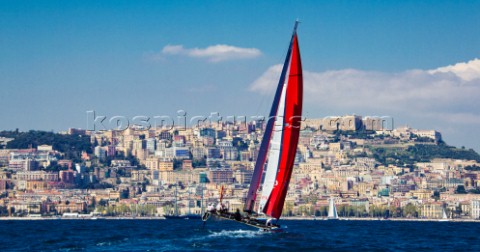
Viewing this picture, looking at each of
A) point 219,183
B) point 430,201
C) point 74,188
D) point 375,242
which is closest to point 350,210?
point 430,201

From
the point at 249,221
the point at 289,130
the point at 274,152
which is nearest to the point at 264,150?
the point at 274,152

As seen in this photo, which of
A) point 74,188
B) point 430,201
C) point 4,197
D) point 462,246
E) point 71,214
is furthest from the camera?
point 74,188

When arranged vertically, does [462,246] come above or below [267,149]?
below

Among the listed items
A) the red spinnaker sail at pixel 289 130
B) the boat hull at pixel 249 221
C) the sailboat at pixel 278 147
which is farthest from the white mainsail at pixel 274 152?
the boat hull at pixel 249 221

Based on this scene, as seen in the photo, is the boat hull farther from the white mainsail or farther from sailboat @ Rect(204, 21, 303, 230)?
the white mainsail

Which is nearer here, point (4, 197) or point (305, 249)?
point (305, 249)

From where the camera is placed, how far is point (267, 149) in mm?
46281

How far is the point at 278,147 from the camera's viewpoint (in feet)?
151

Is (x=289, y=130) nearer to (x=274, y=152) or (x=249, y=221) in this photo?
(x=274, y=152)

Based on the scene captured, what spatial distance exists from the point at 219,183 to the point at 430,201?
40.8 metres

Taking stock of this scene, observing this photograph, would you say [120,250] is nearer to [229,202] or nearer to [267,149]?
[267,149]

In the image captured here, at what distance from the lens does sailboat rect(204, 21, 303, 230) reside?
1783 inches

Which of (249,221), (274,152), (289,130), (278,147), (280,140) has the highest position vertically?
(289,130)

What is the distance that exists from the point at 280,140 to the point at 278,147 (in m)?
0.32
